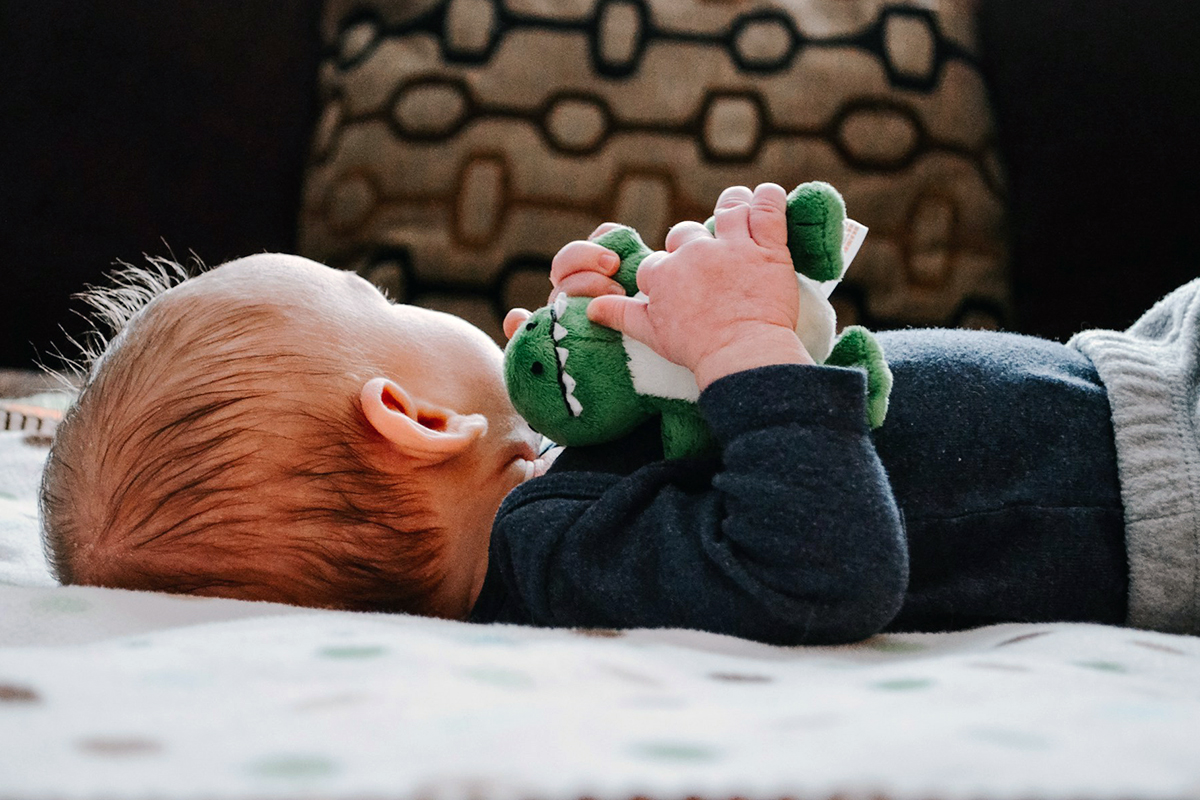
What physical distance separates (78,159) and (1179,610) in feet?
5.25

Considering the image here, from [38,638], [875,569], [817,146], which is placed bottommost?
[38,638]

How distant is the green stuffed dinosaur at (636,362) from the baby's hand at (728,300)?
0.02 meters

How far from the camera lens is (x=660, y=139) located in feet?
4.55

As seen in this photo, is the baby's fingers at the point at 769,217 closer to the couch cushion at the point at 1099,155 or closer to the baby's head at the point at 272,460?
the baby's head at the point at 272,460

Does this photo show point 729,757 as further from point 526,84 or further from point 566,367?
point 526,84

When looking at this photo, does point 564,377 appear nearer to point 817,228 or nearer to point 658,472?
point 658,472

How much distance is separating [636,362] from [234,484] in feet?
1.00

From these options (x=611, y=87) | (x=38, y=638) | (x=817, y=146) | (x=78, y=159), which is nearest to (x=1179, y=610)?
(x=38, y=638)

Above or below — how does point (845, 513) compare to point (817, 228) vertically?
below

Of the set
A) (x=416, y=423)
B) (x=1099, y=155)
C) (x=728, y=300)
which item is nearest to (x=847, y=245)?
(x=728, y=300)

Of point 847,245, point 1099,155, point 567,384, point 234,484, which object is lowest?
point 234,484

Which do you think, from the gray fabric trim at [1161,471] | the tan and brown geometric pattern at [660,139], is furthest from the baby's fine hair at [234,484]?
the tan and brown geometric pattern at [660,139]

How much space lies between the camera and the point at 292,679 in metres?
0.42

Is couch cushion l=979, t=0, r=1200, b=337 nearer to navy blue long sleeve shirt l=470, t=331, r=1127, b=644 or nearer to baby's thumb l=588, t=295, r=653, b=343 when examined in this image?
navy blue long sleeve shirt l=470, t=331, r=1127, b=644
